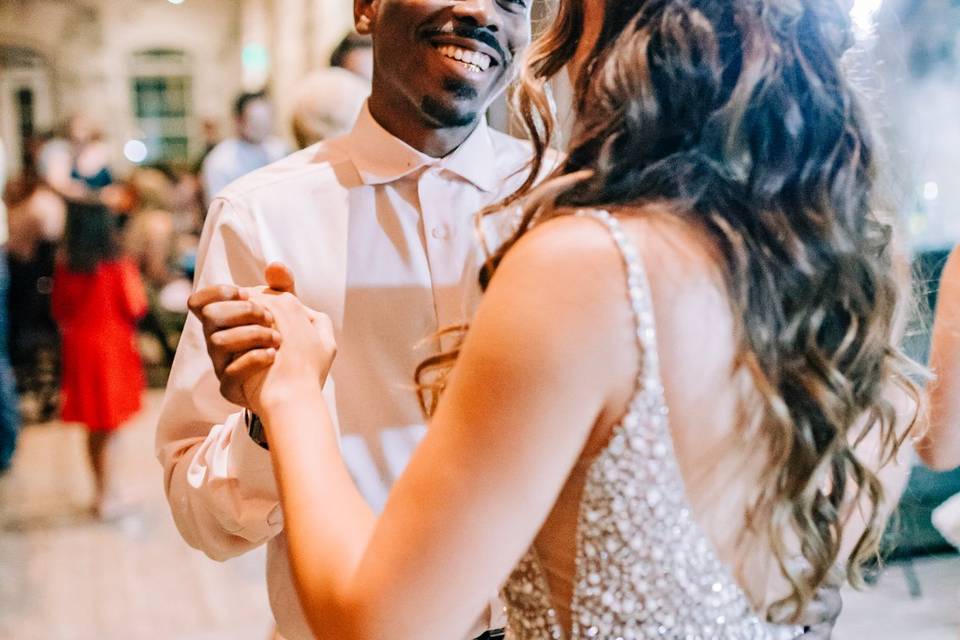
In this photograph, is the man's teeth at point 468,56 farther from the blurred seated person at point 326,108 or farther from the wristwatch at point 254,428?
the blurred seated person at point 326,108

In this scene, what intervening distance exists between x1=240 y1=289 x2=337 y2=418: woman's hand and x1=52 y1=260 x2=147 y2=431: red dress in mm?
3607

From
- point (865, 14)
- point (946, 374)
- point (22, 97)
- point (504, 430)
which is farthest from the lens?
point (22, 97)

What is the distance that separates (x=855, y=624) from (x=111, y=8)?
1082 cm

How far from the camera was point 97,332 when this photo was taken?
4.35 metres

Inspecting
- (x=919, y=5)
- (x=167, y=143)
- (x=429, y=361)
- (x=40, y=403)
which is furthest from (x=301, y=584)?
(x=167, y=143)

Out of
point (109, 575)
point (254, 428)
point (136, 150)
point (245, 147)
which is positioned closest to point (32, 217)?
point (245, 147)

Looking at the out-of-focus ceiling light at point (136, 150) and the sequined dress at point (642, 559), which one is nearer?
the sequined dress at point (642, 559)

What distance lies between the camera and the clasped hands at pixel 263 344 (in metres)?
0.92

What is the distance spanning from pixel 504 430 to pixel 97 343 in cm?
399

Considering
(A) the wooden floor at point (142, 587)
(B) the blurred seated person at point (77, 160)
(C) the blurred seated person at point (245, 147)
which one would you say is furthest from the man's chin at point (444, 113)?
(B) the blurred seated person at point (77, 160)

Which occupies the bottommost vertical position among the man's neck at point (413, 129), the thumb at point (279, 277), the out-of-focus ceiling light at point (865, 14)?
the thumb at point (279, 277)

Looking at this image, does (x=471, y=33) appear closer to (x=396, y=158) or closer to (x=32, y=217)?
(x=396, y=158)

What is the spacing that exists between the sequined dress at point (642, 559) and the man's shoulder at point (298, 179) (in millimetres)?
638

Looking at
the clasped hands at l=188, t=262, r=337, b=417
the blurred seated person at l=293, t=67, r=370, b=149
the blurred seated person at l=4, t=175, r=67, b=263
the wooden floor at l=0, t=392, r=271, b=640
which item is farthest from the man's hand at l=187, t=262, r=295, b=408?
the blurred seated person at l=4, t=175, r=67, b=263
